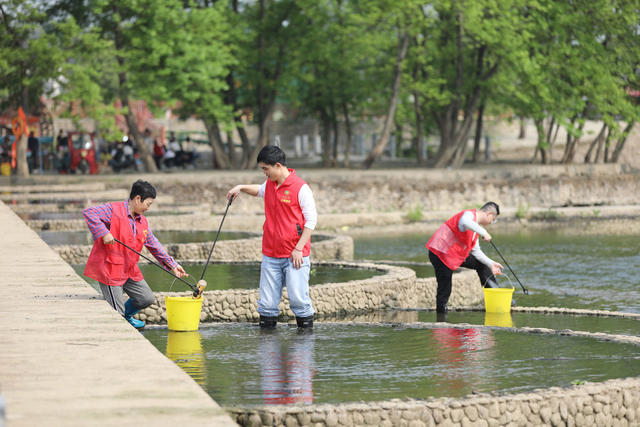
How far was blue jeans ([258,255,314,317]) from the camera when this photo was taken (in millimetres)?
9867

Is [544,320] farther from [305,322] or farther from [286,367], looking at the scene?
[286,367]

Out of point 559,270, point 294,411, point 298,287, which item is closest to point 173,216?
point 559,270

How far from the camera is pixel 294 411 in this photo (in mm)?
6770

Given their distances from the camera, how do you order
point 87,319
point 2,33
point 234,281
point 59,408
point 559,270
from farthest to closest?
point 2,33 < point 559,270 < point 234,281 < point 87,319 < point 59,408

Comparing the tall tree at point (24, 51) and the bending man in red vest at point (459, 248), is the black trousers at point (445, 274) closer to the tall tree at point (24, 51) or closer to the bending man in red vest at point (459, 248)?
the bending man in red vest at point (459, 248)

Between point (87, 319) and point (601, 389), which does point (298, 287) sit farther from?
point (601, 389)

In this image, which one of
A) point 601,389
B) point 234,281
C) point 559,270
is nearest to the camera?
point 601,389

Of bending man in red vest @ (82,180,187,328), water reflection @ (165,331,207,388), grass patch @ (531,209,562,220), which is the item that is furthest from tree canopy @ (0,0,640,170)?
water reflection @ (165,331,207,388)

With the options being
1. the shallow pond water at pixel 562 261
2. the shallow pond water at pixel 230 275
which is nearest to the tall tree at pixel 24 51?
the shallow pond water at pixel 562 261

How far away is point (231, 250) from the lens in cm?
1809

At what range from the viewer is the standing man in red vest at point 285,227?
9.66 metres

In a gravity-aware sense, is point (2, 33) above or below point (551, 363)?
above

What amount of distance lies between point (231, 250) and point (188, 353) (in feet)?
29.7

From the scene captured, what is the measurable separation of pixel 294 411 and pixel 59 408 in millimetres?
1476
